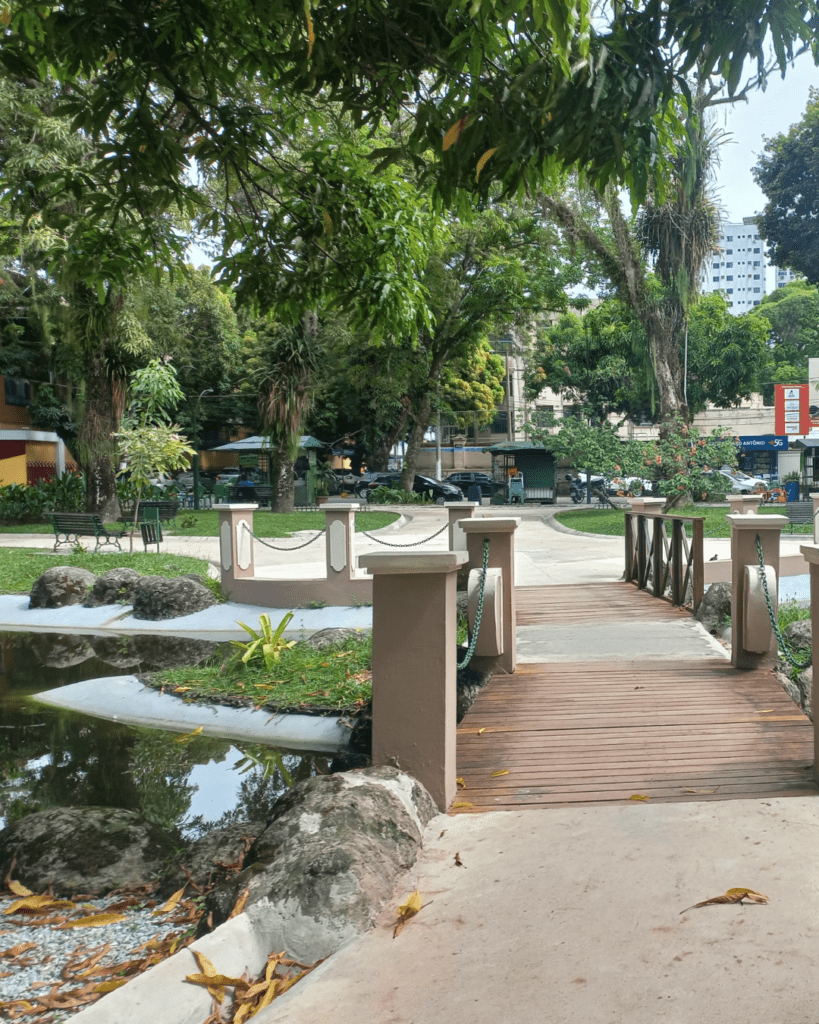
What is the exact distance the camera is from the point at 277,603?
12.7m

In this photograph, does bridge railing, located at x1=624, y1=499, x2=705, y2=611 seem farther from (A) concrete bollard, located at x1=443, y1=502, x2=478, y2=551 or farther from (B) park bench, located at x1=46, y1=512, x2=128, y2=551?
(B) park bench, located at x1=46, y1=512, x2=128, y2=551

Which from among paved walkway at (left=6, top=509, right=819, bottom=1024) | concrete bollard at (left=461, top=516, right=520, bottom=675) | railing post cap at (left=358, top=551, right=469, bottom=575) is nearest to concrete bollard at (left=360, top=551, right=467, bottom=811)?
railing post cap at (left=358, top=551, right=469, bottom=575)

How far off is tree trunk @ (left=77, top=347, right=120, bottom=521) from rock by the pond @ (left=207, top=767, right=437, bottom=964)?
2072 cm

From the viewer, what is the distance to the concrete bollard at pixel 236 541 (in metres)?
12.8

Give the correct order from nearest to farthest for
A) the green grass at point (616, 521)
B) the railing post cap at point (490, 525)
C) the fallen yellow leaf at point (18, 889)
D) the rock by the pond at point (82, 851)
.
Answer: the fallen yellow leaf at point (18, 889)
the rock by the pond at point (82, 851)
the railing post cap at point (490, 525)
the green grass at point (616, 521)

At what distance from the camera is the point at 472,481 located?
140 feet

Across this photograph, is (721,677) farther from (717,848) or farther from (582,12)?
(582,12)

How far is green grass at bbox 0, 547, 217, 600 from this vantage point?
1517cm

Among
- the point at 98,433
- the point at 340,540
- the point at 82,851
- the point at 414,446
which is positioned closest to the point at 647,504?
the point at 340,540

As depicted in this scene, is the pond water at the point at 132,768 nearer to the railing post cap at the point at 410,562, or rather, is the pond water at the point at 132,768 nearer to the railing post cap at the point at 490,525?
the railing post cap at the point at 490,525

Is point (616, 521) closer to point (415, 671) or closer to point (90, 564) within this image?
point (90, 564)

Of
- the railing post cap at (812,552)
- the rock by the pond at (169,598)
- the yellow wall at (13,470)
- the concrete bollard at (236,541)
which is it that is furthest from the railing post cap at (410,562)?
the yellow wall at (13,470)

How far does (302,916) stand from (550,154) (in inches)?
143

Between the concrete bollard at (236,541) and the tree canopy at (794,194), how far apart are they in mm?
27999
